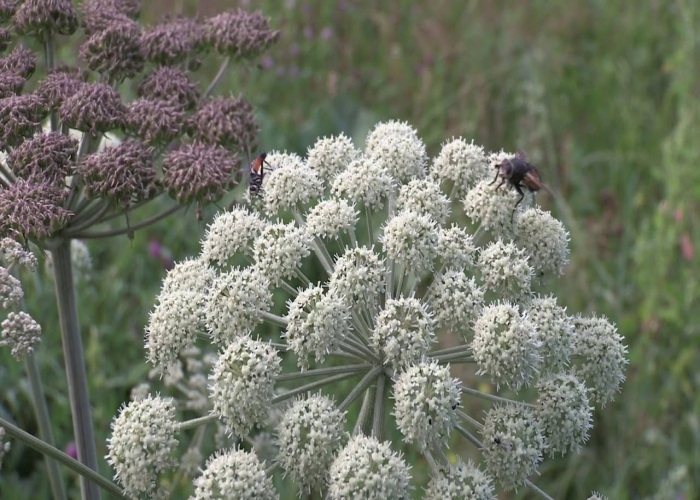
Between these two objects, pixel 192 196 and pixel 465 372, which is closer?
pixel 192 196

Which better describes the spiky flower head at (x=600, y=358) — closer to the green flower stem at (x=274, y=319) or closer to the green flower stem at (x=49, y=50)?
the green flower stem at (x=274, y=319)

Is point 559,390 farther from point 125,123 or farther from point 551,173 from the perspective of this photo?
point 551,173

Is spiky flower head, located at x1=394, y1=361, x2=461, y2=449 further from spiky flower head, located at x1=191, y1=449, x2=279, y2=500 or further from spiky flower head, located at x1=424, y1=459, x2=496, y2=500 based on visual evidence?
spiky flower head, located at x1=191, y1=449, x2=279, y2=500

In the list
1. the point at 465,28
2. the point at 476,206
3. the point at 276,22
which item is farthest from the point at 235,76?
the point at 476,206

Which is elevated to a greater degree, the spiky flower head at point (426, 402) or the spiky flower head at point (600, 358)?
the spiky flower head at point (600, 358)

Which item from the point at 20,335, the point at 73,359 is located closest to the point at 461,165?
the point at 73,359

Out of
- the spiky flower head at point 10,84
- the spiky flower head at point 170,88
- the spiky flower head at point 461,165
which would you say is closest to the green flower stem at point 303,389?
the spiky flower head at point 461,165
